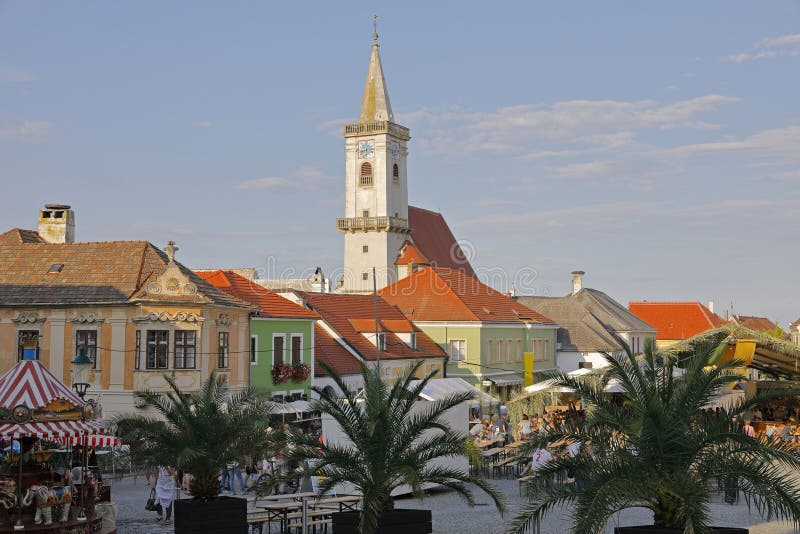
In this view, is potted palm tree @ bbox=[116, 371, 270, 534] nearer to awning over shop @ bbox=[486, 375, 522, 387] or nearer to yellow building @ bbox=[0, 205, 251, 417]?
yellow building @ bbox=[0, 205, 251, 417]

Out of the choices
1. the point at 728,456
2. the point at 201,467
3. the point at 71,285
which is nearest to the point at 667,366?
the point at 728,456

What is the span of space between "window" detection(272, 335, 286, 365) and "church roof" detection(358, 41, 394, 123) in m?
51.7

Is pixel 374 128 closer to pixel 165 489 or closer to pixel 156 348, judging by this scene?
pixel 156 348

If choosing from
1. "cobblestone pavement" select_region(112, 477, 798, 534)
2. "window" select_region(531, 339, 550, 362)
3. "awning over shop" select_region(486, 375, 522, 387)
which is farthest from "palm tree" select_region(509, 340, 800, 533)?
"window" select_region(531, 339, 550, 362)

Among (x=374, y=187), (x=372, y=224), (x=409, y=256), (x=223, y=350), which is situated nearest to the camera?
(x=223, y=350)

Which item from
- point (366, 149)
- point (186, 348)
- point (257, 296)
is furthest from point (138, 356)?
point (366, 149)

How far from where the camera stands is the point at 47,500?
18.1 meters

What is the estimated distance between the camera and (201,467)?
1966 centimetres

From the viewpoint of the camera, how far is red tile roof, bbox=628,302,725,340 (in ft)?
340

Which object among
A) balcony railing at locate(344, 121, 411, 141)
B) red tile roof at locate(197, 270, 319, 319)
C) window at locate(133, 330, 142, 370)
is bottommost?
window at locate(133, 330, 142, 370)

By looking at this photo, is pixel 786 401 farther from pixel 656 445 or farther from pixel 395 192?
pixel 395 192

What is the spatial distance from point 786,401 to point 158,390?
909 inches

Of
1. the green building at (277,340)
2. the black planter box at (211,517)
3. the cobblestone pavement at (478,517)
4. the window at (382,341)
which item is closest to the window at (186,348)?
the green building at (277,340)

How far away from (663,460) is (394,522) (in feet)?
Result: 17.0
